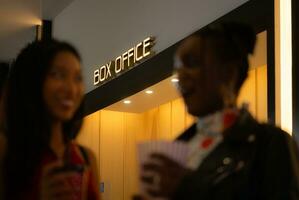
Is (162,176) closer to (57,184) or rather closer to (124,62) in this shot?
(57,184)

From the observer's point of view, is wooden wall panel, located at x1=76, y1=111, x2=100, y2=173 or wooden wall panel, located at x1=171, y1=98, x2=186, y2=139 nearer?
wooden wall panel, located at x1=171, y1=98, x2=186, y2=139

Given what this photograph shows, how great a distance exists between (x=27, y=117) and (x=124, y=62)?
11.6 feet

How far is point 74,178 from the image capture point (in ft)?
4.07

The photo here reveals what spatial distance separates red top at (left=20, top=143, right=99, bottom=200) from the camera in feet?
4.15

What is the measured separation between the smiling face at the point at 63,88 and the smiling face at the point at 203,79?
0.26 metres

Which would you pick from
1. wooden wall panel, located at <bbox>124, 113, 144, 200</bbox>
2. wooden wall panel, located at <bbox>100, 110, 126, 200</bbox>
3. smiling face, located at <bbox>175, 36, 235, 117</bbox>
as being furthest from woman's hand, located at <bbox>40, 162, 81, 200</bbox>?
wooden wall panel, located at <bbox>124, 113, 144, 200</bbox>

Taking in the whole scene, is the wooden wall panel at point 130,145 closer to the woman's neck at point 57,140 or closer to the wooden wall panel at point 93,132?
the wooden wall panel at point 93,132

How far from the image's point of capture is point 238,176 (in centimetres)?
118

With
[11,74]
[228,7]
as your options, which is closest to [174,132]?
[228,7]

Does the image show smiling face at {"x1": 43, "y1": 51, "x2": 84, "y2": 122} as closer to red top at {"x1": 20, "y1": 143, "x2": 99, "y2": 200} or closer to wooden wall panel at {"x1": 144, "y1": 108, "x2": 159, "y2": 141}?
red top at {"x1": 20, "y1": 143, "x2": 99, "y2": 200}

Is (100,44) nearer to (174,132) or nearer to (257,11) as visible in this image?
(174,132)

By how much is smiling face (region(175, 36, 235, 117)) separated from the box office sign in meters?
3.18

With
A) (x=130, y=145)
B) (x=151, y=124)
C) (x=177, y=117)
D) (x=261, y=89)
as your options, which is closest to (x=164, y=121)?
(x=177, y=117)

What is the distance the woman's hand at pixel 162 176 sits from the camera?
1.14 meters
